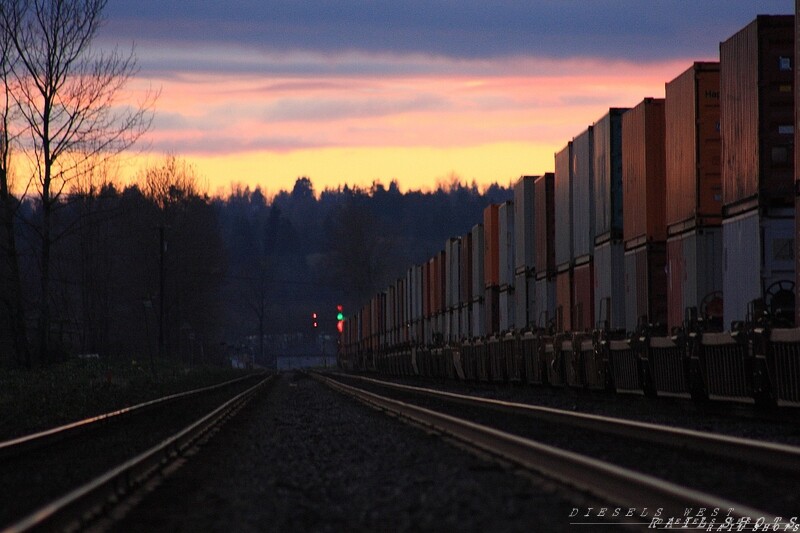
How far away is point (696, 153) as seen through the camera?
19.5 m

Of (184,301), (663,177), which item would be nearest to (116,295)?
(184,301)

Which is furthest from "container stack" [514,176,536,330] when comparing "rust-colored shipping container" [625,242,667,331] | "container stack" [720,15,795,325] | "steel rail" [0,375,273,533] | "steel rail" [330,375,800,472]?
"steel rail" [0,375,273,533]

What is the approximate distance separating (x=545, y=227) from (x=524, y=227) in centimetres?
264

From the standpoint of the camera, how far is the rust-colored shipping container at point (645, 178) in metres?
21.8

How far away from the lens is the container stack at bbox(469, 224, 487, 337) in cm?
3979

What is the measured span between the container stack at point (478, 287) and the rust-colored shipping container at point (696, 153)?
744 inches

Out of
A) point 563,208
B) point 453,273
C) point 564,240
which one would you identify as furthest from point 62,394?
point 453,273

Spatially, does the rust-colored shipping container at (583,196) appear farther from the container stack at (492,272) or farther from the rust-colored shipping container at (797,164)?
the rust-colored shipping container at (797,164)

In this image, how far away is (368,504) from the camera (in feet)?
26.2

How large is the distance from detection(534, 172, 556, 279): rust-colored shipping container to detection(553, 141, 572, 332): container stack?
841 mm

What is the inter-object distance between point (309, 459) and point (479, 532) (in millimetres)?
5496

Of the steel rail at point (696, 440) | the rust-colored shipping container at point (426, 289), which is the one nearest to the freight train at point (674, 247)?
the steel rail at point (696, 440)

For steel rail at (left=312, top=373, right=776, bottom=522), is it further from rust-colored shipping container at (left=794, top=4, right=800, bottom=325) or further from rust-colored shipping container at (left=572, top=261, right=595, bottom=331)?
rust-colored shipping container at (left=572, top=261, right=595, bottom=331)

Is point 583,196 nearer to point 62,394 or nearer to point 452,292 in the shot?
point 62,394
